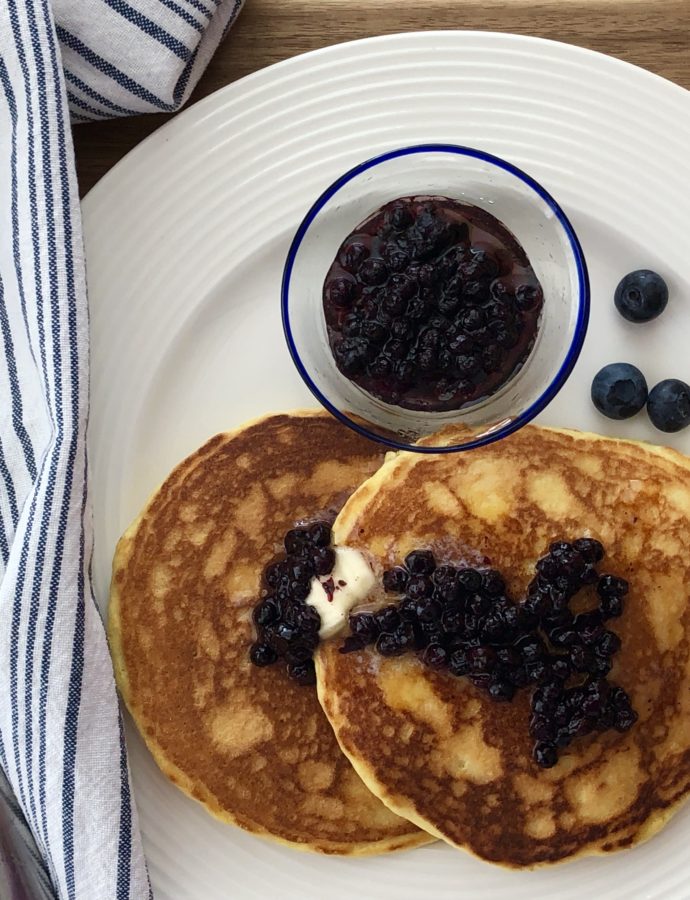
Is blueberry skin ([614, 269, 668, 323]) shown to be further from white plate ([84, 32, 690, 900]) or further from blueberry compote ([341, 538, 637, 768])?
blueberry compote ([341, 538, 637, 768])

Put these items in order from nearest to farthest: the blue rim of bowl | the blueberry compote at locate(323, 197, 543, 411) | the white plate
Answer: the blueberry compote at locate(323, 197, 543, 411) → the blue rim of bowl → the white plate

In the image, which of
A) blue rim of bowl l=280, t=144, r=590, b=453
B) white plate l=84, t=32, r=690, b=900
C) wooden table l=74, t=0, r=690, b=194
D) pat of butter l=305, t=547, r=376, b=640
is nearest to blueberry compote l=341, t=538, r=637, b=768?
pat of butter l=305, t=547, r=376, b=640

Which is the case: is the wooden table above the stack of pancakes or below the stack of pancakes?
above

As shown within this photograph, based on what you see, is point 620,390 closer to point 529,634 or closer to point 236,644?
point 529,634

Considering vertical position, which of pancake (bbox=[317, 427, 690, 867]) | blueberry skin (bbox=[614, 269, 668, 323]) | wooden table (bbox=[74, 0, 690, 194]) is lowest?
pancake (bbox=[317, 427, 690, 867])

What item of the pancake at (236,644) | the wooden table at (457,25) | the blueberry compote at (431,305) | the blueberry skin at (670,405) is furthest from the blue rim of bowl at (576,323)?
the wooden table at (457,25)

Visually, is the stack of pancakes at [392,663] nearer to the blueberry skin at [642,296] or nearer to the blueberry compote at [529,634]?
the blueberry compote at [529,634]

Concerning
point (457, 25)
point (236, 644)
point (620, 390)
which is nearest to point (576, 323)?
point (620, 390)
